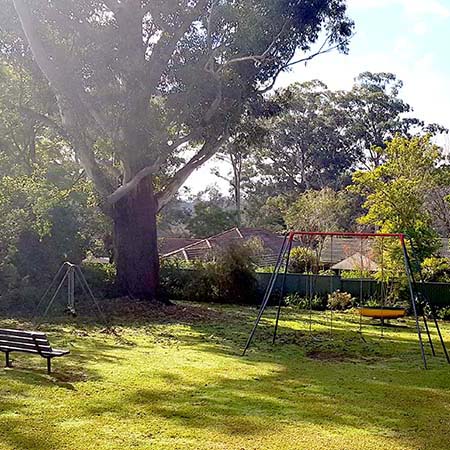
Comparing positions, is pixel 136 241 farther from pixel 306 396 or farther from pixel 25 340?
pixel 306 396

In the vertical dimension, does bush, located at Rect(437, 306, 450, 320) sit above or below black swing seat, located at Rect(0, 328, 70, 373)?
above

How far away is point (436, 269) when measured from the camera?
19.7 metres

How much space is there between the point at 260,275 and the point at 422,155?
7168 mm

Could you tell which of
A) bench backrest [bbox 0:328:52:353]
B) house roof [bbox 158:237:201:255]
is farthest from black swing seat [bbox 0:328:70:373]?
house roof [bbox 158:237:201:255]

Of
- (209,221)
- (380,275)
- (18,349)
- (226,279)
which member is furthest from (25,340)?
(209,221)

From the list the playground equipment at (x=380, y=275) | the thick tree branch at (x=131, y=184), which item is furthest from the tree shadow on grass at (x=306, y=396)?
the thick tree branch at (x=131, y=184)

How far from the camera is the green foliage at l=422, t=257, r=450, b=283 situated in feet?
63.1

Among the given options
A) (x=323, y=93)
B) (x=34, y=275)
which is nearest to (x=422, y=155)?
(x=34, y=275)

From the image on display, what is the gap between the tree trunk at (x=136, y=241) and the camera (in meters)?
17.5

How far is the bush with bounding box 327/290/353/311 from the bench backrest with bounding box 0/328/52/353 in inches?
527

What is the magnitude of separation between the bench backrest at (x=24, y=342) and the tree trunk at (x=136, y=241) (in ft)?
31.2

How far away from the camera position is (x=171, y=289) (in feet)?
75.5

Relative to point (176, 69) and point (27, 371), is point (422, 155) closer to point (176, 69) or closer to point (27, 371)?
point (176, 69)

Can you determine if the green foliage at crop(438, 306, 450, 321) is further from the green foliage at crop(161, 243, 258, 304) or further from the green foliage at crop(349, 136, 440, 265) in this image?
the green foliage at crop(161, 243, 258, 304)
